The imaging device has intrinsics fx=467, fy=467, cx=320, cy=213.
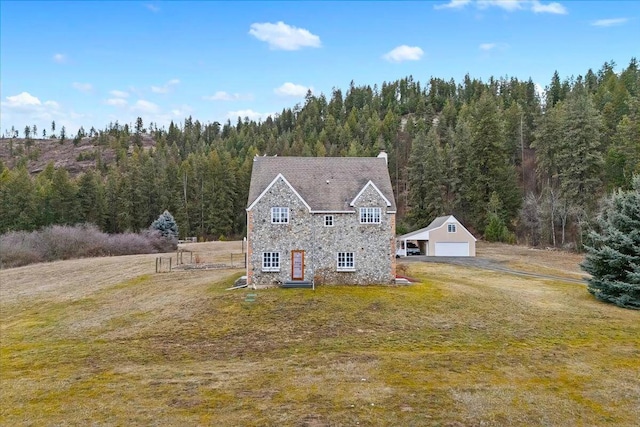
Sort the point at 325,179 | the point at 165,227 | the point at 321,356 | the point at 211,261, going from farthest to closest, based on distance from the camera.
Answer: the point at 165,227
the point at 211,261
the point at 325,179
the point at 321,356

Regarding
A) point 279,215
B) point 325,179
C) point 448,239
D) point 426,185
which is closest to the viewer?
point 279,215

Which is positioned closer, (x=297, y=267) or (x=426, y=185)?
(x=297, y=267)

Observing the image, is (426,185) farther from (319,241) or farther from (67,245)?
(67,245)

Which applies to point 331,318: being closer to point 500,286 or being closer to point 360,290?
point 360,290

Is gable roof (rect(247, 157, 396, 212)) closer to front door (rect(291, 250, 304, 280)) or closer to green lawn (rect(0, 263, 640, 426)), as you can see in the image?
front door (rect(291, 250, 304, 280))

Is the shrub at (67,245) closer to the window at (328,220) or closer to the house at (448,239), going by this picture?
the house at (448,239)

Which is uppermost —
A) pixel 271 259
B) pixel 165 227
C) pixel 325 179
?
pixel 325 179

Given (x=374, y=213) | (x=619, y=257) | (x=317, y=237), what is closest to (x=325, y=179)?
(x=374, y=213)
